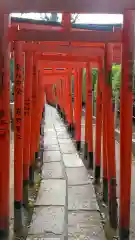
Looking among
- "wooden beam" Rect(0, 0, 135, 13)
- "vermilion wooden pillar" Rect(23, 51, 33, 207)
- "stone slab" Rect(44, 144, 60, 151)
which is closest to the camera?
"wooden beam" Rect(0, 0, 135, 13)

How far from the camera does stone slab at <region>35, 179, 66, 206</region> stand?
6338 millimetres

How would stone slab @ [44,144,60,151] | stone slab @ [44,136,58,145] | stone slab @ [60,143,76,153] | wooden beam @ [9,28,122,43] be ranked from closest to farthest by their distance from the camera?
wooden beam @ [9,28,122,43]
stone slab @ [60,143,76,153]
stone slab @ [44,144,60,151]
stone slab @ [44,136,58,145]

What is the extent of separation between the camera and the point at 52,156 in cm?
1100

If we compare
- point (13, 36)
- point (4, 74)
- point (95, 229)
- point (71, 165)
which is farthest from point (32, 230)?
point (71, 165)

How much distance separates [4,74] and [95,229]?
8.97 ft

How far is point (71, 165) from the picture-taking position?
9.70 metres

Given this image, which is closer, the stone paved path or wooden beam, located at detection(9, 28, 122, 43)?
wooden beam, located at detection(9, 28, 122, 43)

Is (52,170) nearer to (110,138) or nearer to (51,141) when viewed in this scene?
(110,138)

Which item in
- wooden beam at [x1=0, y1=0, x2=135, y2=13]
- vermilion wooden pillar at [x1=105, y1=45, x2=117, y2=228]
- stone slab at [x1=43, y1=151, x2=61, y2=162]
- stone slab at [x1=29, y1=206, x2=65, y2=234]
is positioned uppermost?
wooden beam at [x1=0, y1=0, x2=135, y2=13]

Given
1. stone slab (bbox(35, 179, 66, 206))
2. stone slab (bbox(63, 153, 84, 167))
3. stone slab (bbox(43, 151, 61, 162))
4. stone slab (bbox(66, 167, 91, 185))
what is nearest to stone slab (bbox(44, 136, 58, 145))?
stone slab (bbox(43, 151, 61, 162))

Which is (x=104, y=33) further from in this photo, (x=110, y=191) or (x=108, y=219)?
(x=108, y=219)

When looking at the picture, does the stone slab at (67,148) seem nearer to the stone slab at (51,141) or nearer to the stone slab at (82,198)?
the stone slab at (51,141)

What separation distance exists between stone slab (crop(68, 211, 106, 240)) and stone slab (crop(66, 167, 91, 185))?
1.89 meters

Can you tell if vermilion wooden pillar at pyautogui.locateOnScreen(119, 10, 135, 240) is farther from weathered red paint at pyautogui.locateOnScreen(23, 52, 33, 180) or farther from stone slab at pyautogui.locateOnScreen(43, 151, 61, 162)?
stone slab at pyautogui.locateOnScreen(43, 151, 61, 162)
